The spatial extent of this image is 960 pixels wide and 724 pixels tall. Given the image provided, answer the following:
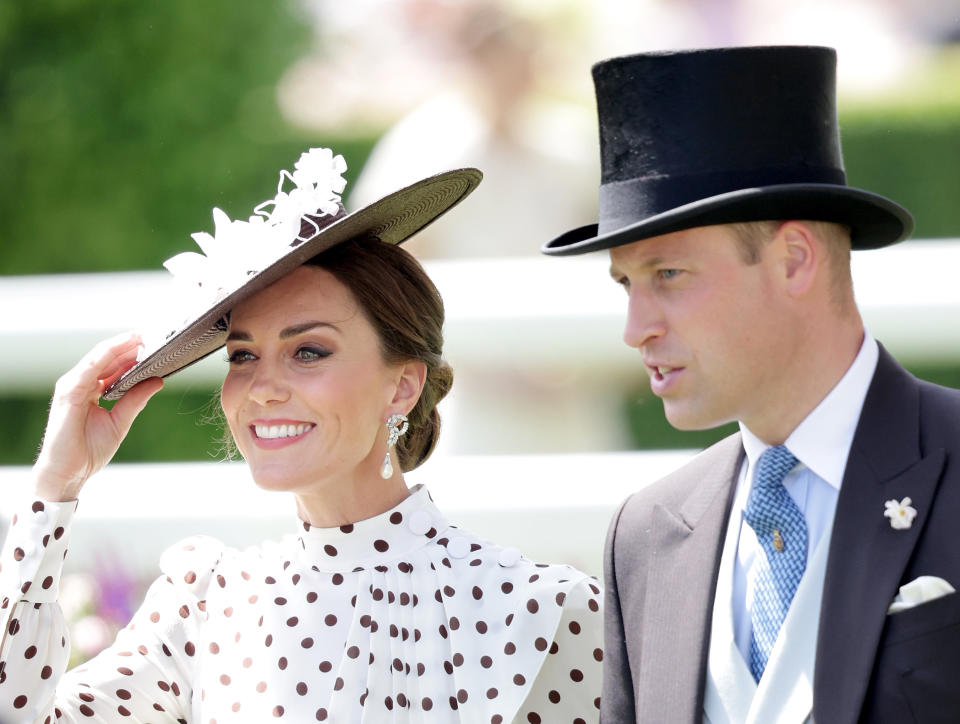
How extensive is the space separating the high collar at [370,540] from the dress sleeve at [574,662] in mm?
344

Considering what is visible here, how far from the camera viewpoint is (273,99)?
9.57 meters

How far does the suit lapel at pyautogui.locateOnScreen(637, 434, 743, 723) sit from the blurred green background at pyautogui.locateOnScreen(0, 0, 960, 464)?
641cm

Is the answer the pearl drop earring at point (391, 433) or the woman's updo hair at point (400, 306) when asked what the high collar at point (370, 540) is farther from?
the woman's updo hair at point (400, 306)

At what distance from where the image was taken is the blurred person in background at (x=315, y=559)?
2809 mm

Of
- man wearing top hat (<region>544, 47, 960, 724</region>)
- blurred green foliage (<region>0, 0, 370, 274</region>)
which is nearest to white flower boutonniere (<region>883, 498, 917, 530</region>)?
man wearing top hat (<region>544, 47, 960, 724</region>)

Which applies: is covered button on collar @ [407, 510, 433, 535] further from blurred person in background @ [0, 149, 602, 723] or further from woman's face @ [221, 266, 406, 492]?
woman's face @ [221, 266, 406, 492]

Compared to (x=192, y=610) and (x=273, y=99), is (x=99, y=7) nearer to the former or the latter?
(x=273, y=99)

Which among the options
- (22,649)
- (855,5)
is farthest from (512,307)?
(855,5)

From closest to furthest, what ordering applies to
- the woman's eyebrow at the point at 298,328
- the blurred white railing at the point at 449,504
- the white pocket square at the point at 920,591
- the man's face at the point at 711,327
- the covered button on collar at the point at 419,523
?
the white pocket square at the point at 920,591 < the man's face at the point at 711,327 < the woman's eyebrow at the point at 298,328 < the covered button on collar at the point at 419,523 < the blurred white railing at the point at 449,504

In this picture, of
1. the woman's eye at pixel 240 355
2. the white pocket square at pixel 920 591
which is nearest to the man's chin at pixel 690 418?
the white pocket square at pixel 920 591

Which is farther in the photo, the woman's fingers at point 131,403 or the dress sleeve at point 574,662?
the woman's fingers at point 131,403

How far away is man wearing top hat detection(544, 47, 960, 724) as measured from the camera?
2242mm

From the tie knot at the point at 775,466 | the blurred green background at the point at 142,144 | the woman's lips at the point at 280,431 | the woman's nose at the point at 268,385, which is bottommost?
the tie knot at the point at 775,466

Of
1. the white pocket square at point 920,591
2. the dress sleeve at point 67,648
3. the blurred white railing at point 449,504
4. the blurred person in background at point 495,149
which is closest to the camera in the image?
the white pocket square at point 920,591
